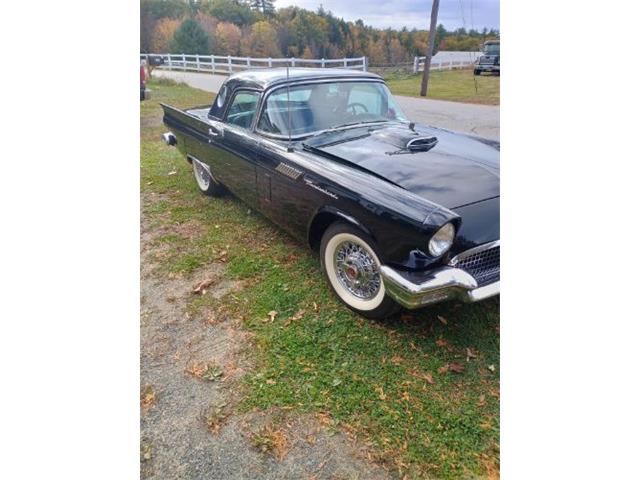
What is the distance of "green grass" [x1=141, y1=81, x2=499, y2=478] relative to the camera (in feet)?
4.83

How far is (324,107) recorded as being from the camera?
8.50 feet

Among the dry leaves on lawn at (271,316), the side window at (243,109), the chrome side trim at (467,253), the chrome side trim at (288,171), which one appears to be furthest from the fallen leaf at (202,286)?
the chrome side trim at (467,253)

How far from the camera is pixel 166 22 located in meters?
1.86

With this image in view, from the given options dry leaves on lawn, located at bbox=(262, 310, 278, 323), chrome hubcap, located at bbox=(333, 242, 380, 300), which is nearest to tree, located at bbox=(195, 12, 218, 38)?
chrome hubcap, located at bbox=(333, 242, 380, 300)

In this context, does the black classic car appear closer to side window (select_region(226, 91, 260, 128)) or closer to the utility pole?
side window (select_region(226, 91, 260, 128))

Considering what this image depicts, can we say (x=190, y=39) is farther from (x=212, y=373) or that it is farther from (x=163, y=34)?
(x=212, y=373)

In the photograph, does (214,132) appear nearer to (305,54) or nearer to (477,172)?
(305,54)

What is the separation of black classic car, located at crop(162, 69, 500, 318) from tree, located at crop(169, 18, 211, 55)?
0.42 m

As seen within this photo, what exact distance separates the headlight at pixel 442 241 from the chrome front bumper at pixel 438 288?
8 cm

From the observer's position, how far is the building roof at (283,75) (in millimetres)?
2369

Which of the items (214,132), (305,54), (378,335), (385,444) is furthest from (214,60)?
(385,444)

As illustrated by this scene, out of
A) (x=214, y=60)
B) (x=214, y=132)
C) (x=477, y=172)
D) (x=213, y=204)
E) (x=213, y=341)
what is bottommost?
(x=213, y=341)

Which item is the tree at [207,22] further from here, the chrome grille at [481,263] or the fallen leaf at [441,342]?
the fallen leaf at [441,342]
